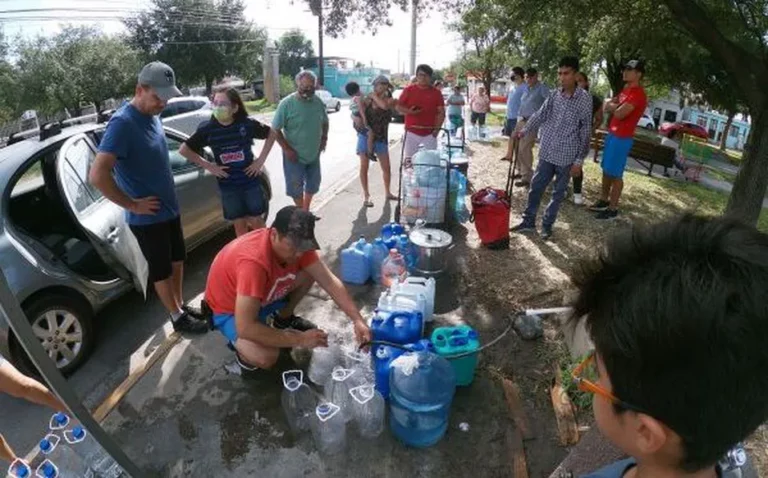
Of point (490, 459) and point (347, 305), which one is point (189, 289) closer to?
point (347, 305)

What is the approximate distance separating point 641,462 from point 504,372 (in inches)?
95.4

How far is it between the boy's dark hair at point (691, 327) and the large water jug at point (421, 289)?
2.71 meters

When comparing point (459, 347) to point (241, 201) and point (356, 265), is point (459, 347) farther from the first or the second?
point (241, 201)

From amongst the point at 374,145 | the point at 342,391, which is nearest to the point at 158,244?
the point at 342,391

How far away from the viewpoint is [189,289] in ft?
15.2

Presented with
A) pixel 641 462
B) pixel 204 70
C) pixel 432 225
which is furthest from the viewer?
pixel 204 70

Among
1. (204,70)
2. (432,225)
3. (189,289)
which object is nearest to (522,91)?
(432,225)

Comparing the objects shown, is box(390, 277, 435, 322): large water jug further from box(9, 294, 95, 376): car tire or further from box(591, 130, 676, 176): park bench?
box(591, 130, 676, 176): park bench

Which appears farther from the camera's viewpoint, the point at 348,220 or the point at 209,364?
the point at 348,220

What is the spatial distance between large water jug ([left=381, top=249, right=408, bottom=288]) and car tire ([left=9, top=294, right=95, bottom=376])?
96.6 inches

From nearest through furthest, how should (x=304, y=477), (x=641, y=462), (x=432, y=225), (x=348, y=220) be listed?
1. (x=641, y=462)
2. (x=304, y=477)
3. (x=432, y=225)
4. (x=348, y=220)

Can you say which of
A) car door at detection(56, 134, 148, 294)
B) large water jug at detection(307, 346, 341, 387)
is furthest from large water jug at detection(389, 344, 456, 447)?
car door at detection(56, 134, 148, 294)

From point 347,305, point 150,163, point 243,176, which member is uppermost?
point 150,163

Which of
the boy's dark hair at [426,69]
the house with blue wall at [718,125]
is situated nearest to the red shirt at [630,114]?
the boy's dark hair at [426,69]
